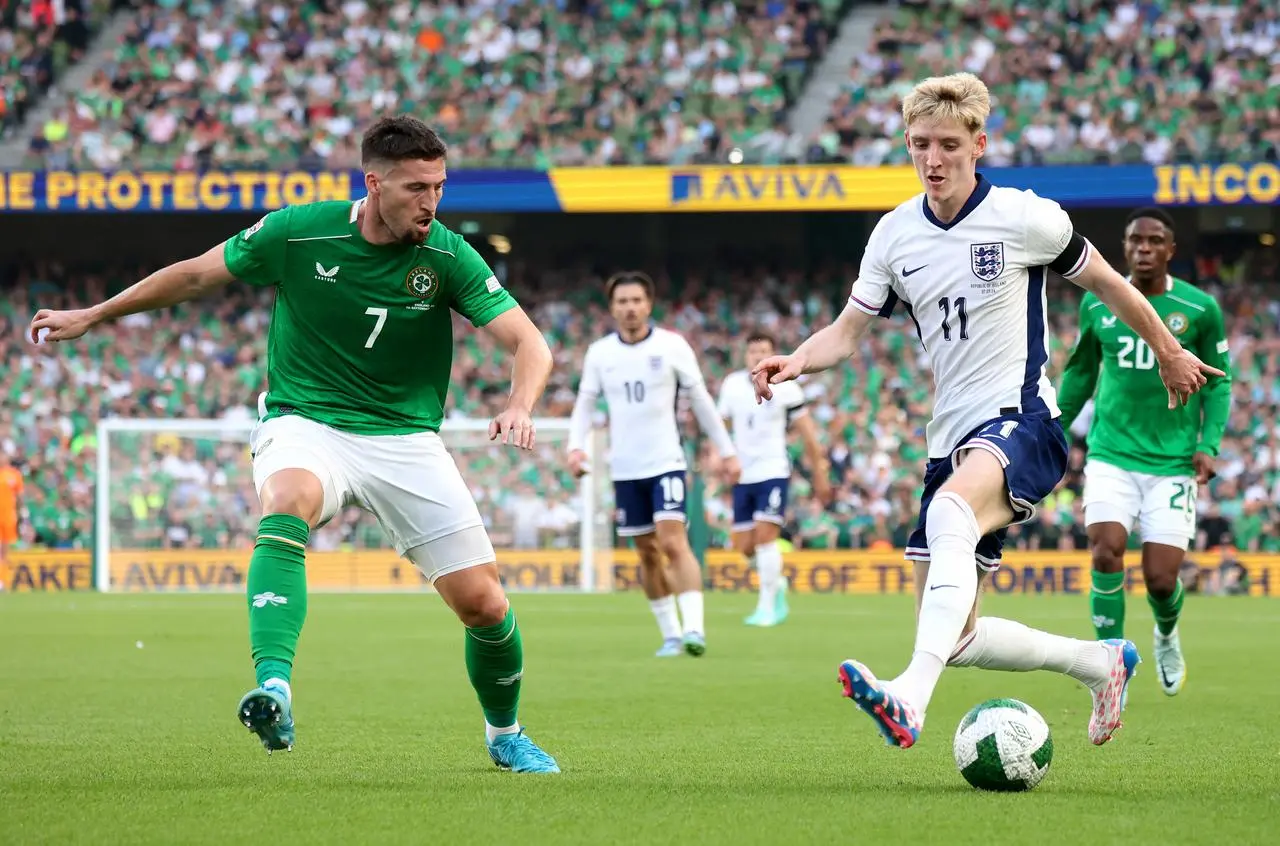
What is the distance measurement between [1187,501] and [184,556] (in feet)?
58.0

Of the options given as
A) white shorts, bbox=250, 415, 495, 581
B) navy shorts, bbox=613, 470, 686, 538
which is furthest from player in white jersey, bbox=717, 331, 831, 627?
white shorts, bbox=250, 415, 495, 581

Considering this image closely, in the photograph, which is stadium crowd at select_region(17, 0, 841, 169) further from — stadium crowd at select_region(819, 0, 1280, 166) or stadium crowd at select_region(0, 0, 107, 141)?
stadium crowd at select_region(819, 0, 1280, 166)

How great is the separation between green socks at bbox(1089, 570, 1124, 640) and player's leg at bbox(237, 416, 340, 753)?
207 inches

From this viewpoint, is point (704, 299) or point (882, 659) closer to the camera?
point (882, 659)

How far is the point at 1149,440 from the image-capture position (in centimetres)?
1009

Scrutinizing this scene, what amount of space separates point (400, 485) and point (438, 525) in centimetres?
20

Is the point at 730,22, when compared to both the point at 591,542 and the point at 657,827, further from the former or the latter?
the point at 657,827

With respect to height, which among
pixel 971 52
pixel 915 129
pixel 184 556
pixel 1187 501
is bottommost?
pixel 184 556

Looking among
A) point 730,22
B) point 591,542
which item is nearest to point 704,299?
point 730,22

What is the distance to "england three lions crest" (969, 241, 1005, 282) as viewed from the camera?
6402mm

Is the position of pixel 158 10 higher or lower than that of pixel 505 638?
higher

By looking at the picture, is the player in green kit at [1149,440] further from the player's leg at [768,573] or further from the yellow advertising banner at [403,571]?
the yellow advertising banner at [403,571]

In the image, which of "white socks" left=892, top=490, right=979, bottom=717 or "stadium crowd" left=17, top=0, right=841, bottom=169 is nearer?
"white socks" left=892, top=490, right=979, bottom=717

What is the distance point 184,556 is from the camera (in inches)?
982
